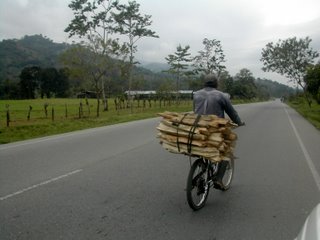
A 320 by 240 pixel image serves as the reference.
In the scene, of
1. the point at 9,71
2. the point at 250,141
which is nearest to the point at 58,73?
the point at 9,71

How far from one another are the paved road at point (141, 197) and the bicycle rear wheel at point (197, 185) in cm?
14

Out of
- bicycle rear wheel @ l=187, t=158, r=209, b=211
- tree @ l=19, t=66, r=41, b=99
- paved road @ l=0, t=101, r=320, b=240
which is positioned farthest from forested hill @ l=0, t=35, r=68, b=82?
bicycle rear wheel @ l=187, t=158, r=209, b=211

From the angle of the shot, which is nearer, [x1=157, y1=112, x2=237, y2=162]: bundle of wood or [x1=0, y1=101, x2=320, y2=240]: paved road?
[x1=0, y1=101, x2=320, y2=240]: paved road

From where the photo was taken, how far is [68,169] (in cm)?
816

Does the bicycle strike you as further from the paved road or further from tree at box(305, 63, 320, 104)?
tree at box(305, 63, 320, 104)

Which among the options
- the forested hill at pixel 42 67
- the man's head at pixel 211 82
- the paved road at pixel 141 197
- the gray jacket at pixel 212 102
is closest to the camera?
the paved road at pixel 141 197

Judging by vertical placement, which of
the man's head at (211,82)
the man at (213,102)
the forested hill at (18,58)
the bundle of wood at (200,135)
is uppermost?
the forested hill at (18,58)

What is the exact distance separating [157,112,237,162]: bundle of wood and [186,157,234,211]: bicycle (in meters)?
0.25

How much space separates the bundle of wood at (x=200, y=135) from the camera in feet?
17.4

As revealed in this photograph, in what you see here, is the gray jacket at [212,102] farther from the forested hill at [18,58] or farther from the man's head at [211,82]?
the forested hill at [18,58]

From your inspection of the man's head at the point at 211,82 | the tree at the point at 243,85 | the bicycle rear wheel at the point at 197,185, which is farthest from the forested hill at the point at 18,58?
the bicycle rear wheel at the point at 197,185

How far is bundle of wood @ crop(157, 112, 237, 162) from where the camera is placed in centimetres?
530

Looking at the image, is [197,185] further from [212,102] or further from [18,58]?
[18,58]

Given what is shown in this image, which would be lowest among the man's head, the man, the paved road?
the paved road
